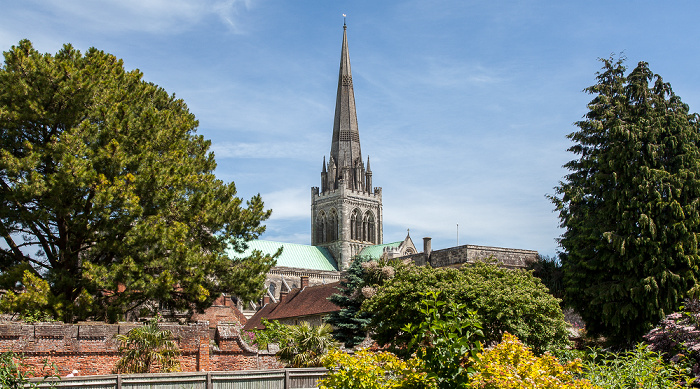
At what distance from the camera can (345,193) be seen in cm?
11038

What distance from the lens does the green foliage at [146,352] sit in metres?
17.3

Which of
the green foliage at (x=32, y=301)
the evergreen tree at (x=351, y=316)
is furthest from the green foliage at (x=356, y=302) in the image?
the green foliage at (x=32, y=301)

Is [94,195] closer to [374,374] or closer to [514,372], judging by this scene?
[374,374]

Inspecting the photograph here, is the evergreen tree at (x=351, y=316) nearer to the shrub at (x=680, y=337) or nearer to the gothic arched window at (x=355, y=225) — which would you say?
the shrub at (x=680, y=337)

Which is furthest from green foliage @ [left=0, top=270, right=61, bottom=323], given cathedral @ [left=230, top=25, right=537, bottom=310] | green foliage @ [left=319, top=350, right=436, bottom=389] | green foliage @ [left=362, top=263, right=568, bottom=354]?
cathedral @ [left=230, top=25, right=537, bottom=310]

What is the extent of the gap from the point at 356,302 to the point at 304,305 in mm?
18149

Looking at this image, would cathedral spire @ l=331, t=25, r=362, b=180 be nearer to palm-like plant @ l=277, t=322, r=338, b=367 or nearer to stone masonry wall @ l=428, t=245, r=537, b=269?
stone masonry wall @ l=428, t=245, r=537, b=269

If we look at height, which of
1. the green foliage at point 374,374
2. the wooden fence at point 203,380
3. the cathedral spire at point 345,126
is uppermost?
the cathedral spire at point 345,126

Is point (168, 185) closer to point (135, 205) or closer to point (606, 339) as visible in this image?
point (135, 205)

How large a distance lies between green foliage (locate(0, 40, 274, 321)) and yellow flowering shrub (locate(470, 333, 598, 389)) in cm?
1450

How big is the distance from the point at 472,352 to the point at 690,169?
897 inches

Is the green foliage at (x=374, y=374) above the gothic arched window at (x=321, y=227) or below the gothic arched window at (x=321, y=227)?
below

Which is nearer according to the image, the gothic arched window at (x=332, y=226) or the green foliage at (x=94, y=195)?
the green foliage at (x=94, y=195)

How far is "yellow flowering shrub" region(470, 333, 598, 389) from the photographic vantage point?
8.19 metres
